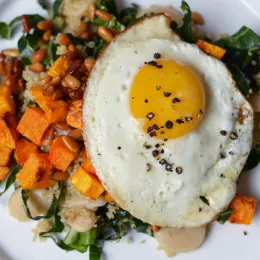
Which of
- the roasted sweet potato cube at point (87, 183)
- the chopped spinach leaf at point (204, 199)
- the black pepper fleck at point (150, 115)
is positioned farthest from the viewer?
the roasted sweet potato cube at point (87, 183)

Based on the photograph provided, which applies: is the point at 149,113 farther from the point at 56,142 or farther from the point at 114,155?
the point at 56,142

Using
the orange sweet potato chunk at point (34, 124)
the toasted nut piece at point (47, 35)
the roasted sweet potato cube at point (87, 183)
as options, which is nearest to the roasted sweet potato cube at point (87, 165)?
the roasted sweet potato cube at point (87, 183)

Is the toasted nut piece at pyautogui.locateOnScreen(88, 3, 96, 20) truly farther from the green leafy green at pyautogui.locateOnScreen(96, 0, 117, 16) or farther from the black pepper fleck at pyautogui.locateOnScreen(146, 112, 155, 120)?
the black pepper fleck at pyautogui.locateOnScreen(146, 112, 155, 120)

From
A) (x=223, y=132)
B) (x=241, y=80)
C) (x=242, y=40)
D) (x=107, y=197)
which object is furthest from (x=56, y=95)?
(x=242, y=40)

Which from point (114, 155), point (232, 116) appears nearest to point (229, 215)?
point (232, 116)

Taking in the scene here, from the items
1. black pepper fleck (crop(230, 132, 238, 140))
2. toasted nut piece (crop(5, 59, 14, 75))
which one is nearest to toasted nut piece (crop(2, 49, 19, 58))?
toasted nut piece (crop(5, 59, 14, 75))

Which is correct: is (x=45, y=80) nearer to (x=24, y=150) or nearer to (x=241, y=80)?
(x=24, y=150)

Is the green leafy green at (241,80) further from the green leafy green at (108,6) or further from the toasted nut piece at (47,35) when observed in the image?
the toasted nut piece at (47,35)
